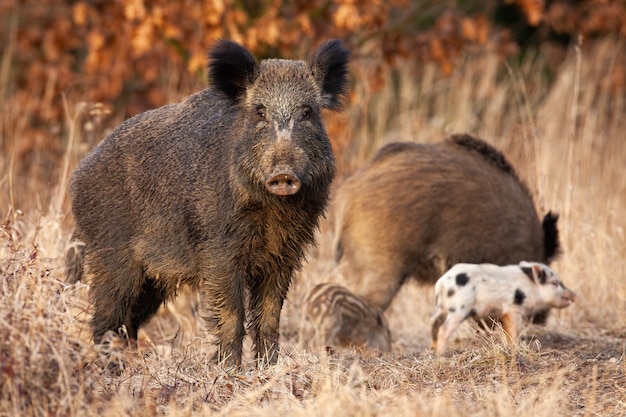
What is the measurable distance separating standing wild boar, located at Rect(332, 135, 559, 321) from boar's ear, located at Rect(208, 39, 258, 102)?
2234 millimetres

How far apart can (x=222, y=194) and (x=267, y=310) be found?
27.2 inches

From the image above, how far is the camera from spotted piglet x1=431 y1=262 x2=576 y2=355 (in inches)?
252

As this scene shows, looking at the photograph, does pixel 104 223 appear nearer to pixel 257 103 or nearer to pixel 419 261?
pixel 257 103

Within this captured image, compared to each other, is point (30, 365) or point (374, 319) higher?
point (30, 365)

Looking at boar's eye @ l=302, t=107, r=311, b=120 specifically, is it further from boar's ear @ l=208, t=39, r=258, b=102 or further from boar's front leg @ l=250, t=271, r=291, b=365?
boar's front leg @ l=250, t=271, r=291, b=365

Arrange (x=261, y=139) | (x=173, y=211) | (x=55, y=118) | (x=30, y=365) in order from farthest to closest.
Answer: (x=55, y=118), (x=173, y=211), (x=261, y=139), (x=30, y=365)

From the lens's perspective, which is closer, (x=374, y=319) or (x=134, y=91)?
(x=374, y=319)

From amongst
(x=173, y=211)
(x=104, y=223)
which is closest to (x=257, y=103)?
(x=173, y=211)

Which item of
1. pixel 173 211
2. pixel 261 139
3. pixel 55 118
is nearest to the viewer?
pixel 261 139

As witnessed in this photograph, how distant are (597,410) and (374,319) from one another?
274cm

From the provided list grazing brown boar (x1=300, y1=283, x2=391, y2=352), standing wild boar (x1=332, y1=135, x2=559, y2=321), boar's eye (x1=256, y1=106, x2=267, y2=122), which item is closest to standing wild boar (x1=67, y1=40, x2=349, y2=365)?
boar's eye (x1=256, y1=106, x2=267, y2=122)

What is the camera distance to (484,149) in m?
7.87

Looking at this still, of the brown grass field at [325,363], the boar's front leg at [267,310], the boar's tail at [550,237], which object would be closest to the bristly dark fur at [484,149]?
the boar's tail at [550,237]

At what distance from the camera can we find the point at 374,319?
7070 mm
